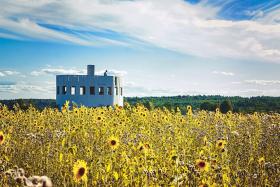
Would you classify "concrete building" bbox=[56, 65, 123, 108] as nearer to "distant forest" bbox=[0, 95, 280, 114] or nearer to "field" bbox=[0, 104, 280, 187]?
"distant forest" bbox=[0, 95, 280, 114]

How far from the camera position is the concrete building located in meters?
42.1

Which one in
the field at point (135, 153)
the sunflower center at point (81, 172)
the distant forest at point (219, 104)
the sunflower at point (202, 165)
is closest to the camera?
the sunflower center at point (81, 172)

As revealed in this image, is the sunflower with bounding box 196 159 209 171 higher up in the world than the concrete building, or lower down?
lower down

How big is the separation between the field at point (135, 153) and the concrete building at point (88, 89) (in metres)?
31.0

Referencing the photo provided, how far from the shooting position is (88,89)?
4222 centimetres

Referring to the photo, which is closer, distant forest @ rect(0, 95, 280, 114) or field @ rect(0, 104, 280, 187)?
field @ rect(0, 104, 280, 187)

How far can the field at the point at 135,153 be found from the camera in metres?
4.58

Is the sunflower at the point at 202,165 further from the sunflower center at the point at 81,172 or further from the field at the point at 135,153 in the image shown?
the sunflower center at the point at 81,172

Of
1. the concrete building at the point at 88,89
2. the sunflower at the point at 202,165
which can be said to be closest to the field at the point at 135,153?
the sunflower at the point at 202,165

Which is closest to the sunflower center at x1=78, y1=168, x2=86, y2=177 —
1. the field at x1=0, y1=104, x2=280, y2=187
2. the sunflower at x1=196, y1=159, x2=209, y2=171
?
the field at x1=0, y1=104, x2=280, y2=187

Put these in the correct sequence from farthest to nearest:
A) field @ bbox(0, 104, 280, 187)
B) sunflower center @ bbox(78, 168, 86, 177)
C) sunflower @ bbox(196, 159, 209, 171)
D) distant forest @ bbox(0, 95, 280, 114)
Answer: distant forest @ bbox(0, 95, 280, 114) < field @ bbox(0, 104, 280, 187) < sunflower @ bbox(196, 159, 209, 171) < sunflower center @ bbox(78, 168, 86, 177)

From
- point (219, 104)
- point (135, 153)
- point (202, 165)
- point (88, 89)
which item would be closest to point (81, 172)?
point (202, 165)

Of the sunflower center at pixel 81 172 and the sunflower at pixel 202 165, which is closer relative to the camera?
the sunflower center at pixel 81 172

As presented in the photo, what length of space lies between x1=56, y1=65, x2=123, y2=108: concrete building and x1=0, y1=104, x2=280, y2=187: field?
1219 inches
